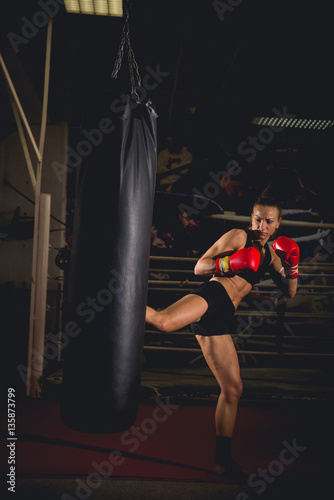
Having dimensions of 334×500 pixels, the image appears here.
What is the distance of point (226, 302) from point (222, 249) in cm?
33

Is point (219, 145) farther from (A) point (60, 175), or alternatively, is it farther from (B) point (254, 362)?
(B) point (254, 362)

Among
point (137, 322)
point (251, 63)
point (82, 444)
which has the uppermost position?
point (251, 63)

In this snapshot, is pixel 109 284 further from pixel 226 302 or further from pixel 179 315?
pixel 226 302

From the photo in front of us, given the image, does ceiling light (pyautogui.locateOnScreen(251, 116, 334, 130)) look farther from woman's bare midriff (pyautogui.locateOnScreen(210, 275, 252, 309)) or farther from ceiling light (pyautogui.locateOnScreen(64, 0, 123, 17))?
woman's bare midriff (pyautogui.locateOnScreen(210, 275, 252, 309))

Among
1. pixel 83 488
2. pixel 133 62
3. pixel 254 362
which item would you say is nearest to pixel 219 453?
pixel 83 488

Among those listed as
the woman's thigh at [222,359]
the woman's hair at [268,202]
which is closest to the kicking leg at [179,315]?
the woman's thigh at [222,359]

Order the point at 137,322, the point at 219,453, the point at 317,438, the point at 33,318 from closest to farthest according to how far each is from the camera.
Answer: the point at 137,322 < the point at 219,453 < the point at 317,438 < the point at 33,318

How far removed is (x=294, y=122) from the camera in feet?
15.4

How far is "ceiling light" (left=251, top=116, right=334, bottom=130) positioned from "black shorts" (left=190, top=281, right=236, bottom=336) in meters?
3.62

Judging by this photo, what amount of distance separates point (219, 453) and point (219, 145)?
4.34 m

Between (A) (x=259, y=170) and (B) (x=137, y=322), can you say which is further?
(A) (x=259, y=170)

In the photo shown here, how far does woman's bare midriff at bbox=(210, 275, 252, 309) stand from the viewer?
6.58 feet

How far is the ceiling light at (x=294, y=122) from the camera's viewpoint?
4641 mm

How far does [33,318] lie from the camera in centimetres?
283
